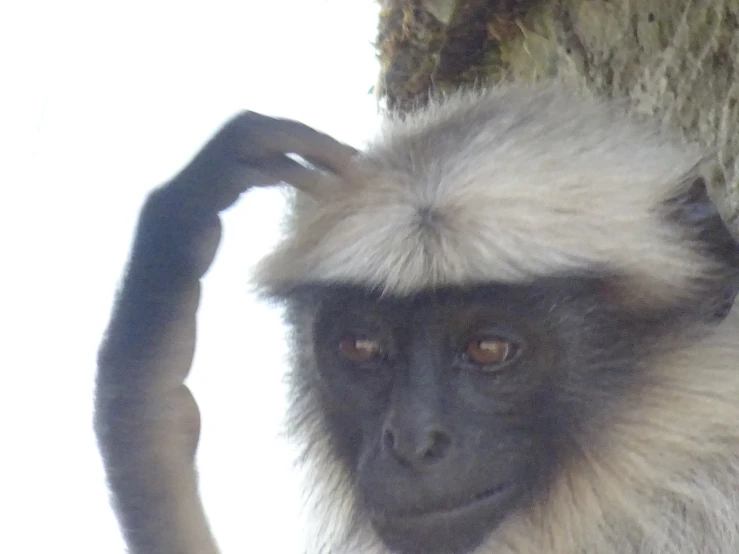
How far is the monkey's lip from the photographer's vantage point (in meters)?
1.29

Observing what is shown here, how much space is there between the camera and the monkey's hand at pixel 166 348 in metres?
1.17

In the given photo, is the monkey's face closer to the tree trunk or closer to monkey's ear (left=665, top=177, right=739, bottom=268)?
monkey's ear (left=665, top=177, right=739, bottom=268)

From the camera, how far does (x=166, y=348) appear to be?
3.86 ft

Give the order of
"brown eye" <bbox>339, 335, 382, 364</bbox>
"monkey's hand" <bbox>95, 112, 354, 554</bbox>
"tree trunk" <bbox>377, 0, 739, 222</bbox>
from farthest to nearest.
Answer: "tree trunk" <bbox>377, 0, 739, 222</bbox> < "brown eye" <bbox>339, 335, 382, 364</bbox> < "monkey's hand" <bbox>95, 112, 354, 554</bbox>

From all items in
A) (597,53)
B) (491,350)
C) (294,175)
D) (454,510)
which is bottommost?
(454,510)

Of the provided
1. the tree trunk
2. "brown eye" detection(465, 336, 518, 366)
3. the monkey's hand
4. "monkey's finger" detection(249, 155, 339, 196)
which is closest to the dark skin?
"brown eye" detection(465, 336, 518, 366)

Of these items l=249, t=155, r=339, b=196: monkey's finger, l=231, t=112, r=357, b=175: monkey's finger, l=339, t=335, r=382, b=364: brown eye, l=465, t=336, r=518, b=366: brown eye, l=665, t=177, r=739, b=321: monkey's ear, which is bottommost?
l=465, t=336, r=518, b=366: brown eye

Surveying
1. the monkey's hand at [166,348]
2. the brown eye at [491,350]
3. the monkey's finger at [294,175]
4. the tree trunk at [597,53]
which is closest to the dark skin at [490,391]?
the brown eye at [491,350]

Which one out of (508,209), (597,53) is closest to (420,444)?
(508,209)

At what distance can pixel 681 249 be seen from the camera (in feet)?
4.35

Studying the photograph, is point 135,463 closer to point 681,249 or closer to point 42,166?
Answer: point 681,249

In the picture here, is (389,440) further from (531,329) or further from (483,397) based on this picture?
(531,329)

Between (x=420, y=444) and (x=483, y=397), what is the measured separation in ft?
0.44

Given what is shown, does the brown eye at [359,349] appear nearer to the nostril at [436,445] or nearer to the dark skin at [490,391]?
the dark skin at [490,391]
